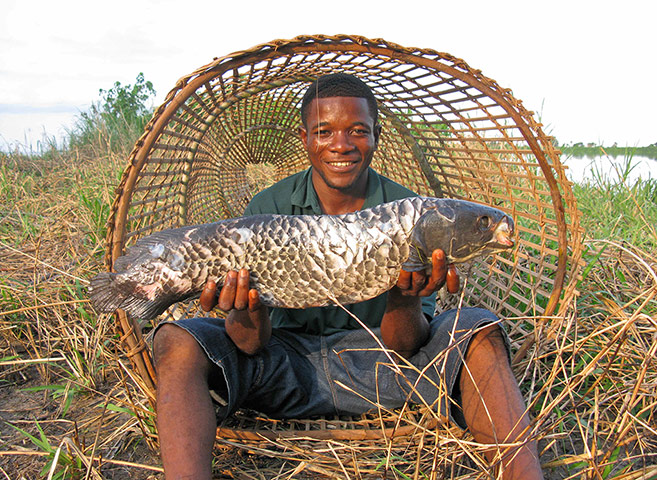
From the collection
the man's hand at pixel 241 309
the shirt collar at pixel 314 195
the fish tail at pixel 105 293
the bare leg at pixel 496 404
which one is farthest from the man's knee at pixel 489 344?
the fish tail at pixel 105 293

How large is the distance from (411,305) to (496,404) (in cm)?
51

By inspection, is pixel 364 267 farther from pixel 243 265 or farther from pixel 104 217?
pixel 104 217

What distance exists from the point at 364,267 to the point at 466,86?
4.71 ft

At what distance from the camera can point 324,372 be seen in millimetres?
2260

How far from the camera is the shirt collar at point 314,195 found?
2.63 m

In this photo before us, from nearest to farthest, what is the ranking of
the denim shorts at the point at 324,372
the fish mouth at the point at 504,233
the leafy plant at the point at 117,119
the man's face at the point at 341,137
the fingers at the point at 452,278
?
the fish mouth at the point at 504,233 → the fingers at the point at 452,278 → the denim shorts at the point at 324,372 → the man's face at the point at 341,137 → the leafy plant at the point at 117,119

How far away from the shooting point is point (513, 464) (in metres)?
1.58

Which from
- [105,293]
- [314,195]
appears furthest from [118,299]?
[314,195]

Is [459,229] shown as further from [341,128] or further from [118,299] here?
[118,299]

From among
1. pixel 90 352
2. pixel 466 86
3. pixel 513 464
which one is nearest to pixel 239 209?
pixel 90 352

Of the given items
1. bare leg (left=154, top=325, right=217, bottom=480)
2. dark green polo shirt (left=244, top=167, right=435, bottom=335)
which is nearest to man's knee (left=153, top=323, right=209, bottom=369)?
bare leg (left=154, top=325, right=217, bottom=480)

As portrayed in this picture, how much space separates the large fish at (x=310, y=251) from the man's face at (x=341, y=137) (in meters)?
0.73

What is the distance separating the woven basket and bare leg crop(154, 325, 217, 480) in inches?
10.2

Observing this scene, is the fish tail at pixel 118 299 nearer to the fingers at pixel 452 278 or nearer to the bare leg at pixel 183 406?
the bare leg at pixel 183 406
